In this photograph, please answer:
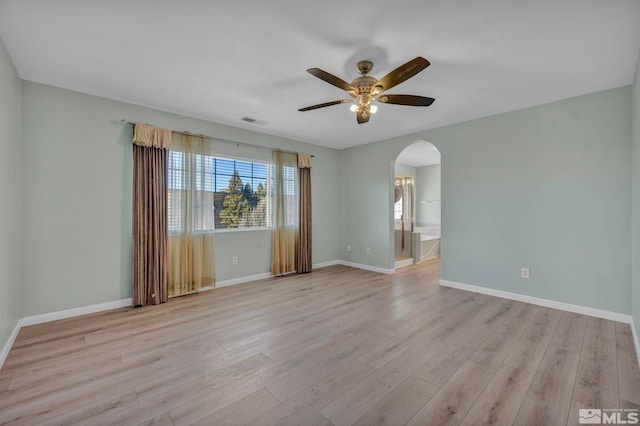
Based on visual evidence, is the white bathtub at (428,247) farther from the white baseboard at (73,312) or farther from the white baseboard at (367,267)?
the white baseboard at (73,312)

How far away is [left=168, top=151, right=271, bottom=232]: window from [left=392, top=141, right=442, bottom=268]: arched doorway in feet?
8.46

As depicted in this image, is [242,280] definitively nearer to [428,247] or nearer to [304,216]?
[304,216]

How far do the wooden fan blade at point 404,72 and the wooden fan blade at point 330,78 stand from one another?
0.82 feet

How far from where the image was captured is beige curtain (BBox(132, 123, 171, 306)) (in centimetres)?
347

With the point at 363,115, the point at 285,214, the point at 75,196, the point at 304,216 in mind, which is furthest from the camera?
the point at 304,216

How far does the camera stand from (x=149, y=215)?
11.7 ft

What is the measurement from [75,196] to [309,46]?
3.12m

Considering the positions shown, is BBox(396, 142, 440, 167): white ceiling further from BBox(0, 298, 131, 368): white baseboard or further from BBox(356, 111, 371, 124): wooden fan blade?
BBox(0, 298, 131, 368): white baseboard

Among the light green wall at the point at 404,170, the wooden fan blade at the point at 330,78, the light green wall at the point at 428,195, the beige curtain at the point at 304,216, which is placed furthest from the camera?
the light green wall at the point at 428,195

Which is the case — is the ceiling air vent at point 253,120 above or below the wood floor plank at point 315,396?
above

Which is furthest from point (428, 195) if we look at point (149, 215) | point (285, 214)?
point (149, 215)

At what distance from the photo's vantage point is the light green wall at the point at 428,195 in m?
8.09

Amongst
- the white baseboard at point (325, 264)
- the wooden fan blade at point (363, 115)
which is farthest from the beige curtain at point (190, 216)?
the wooden fan blade at point (363, 115)

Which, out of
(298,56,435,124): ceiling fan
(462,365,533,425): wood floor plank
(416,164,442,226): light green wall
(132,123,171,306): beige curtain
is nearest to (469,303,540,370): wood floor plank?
(462,365,533,425): wood floor plank
